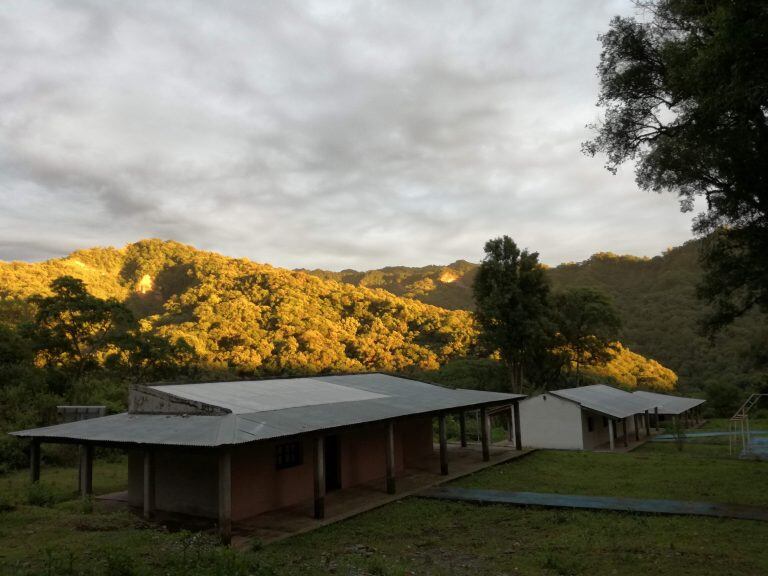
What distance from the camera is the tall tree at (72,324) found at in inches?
1288

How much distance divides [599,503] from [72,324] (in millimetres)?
32312

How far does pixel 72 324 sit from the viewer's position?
33.5 metres

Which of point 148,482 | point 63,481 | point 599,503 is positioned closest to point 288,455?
point 148,482

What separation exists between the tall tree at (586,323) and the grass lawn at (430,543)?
1149 inches

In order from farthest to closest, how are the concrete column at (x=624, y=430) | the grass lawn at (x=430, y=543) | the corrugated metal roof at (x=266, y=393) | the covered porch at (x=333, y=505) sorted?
1. the concrete column at (x=624, y=430)
2. the corrugated metal roof at (x=266, y=393)
3. the covered porch at (x=333, y=505)
4. the grass lawn at (x=430, y=543)

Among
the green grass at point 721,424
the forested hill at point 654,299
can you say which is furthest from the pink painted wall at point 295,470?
the forested hill at point 654,299

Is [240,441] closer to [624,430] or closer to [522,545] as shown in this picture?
[522,545]

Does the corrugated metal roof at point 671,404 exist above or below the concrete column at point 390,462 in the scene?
below

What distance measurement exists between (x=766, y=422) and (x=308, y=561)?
151ft

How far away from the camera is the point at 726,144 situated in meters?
12.1

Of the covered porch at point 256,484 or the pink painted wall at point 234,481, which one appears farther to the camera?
the pink painted wall at point 234,481

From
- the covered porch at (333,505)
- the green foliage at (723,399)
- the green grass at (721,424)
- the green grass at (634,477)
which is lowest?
the green grass at (721,424)

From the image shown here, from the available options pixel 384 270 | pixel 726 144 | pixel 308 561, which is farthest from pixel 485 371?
pixel 384 270

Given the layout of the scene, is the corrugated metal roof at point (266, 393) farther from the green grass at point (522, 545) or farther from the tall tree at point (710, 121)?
the tall tree at point (710, 121)
